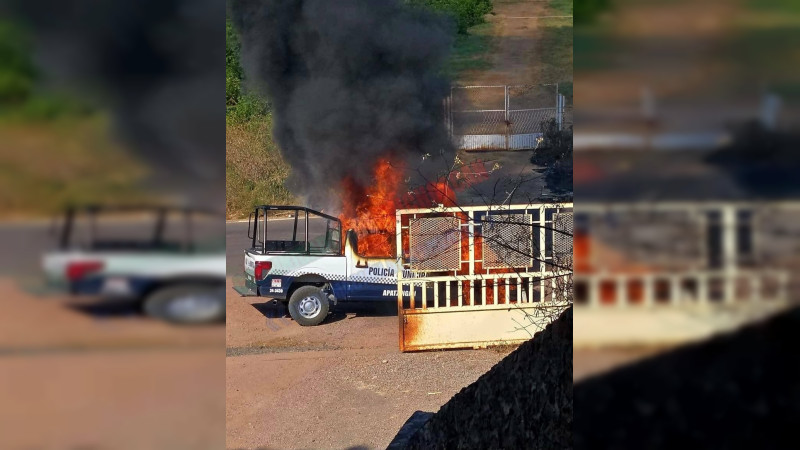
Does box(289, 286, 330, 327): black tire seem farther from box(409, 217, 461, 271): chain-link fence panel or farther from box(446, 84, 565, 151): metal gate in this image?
box(446, 84, 565, 151): metal gate

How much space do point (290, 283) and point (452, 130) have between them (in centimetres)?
138

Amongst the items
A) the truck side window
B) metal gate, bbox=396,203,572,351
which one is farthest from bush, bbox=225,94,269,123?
metal gate, bbox=396,203,572,351

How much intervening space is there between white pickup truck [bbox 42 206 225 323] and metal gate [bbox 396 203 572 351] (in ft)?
10.0

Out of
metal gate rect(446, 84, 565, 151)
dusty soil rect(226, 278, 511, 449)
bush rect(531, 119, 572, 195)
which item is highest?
metal gate rect(446, 84, 565, 151)

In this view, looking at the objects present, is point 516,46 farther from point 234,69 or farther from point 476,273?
point 234,69

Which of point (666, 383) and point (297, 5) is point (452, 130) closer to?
point (297, 5)

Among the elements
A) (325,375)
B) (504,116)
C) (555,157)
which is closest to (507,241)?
(555,157)

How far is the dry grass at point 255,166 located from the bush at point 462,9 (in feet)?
4.14

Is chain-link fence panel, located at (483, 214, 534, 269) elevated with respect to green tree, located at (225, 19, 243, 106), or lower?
lower

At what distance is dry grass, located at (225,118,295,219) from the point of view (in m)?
4.17

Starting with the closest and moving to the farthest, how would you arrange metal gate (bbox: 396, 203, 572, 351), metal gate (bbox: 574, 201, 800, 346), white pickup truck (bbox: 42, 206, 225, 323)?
1. metal gate (bbox: 574, 201, 800, 346)
2. white pickup truck (bbox: 42, 206, 225, 323)
3. metal gate (bbox: 396, 203, 572, 351)

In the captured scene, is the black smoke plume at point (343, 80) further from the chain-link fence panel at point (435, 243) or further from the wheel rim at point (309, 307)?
the wheel rim at point (309, 307)

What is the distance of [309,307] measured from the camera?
14.8ft

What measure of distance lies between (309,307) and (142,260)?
11.7 ft
